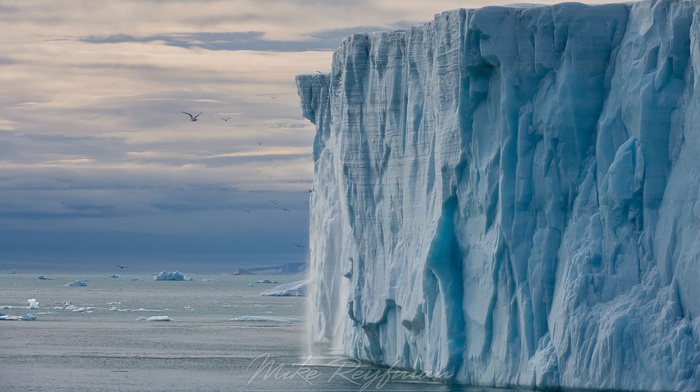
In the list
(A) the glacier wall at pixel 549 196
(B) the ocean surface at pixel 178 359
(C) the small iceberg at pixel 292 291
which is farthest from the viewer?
(C) the small iceberg at pixel 292 291

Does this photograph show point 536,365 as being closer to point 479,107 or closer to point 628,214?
point 628,214

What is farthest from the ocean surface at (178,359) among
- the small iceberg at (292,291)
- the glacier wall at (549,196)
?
the small iceberg at (292,291)

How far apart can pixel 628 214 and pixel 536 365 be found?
3414 millimetres

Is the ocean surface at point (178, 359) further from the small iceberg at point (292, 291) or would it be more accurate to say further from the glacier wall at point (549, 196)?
the small iceberg at point (292, 291)

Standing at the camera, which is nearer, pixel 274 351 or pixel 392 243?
pixel 392 243

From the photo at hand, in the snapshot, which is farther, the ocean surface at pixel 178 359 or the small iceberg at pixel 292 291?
the small iceberg at pixel 292 291

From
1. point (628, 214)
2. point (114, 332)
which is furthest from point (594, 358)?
point (114, 332)

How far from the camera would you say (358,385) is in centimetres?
3150

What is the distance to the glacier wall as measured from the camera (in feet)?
80.8

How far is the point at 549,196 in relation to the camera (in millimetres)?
26828

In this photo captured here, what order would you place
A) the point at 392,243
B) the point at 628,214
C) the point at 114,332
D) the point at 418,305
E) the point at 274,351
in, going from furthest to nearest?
1. the point at 114,332
2. the point at 274,351
3. the point at 392,243
4. the point at 418,305
5. the point at 628,214

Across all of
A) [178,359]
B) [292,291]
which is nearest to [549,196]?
[178,359]

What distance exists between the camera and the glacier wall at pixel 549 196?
80.8ft

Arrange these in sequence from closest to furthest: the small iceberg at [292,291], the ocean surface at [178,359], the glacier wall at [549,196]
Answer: the glacier wall at [549,196] → the ocean surface at [178,359] → the small iceberg at [292,291]
